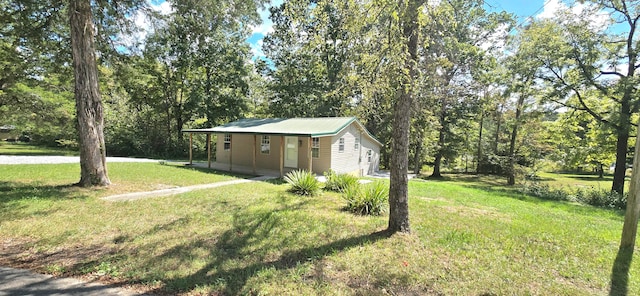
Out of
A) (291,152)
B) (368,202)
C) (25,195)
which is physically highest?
(291,152)

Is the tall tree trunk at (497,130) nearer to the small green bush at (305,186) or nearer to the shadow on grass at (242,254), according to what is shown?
the small green bush at (305,186)

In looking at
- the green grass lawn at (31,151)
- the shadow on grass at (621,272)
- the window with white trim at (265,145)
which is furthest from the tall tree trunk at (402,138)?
the green grass lawn at (31,151)

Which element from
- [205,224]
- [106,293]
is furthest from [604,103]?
[106,293]

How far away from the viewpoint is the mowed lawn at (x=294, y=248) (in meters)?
3.27

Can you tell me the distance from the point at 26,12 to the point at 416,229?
1200 cm

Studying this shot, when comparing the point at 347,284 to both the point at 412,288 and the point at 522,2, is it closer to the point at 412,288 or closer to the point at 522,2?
the point at 412,288

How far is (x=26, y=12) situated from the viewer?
807cm

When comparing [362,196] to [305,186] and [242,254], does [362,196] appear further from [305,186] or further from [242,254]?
[242,254]

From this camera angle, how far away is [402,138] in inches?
183

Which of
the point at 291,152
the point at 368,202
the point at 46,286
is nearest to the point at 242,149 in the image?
the point at 291,152

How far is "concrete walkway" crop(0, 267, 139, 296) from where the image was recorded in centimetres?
289

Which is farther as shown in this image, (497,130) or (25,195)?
(497,130)

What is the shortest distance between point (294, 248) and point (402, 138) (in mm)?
2474

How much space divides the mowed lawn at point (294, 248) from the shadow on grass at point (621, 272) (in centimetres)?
7
